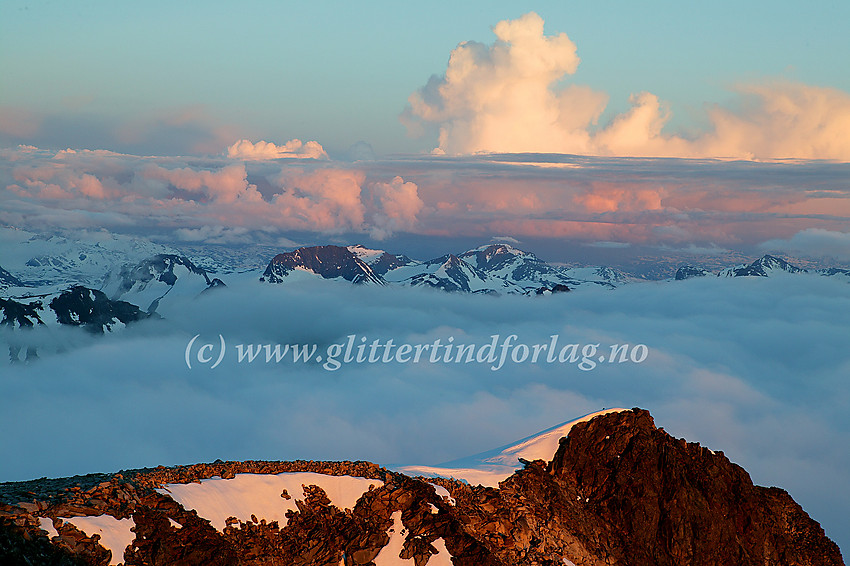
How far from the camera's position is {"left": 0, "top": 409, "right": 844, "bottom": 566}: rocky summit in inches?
1833

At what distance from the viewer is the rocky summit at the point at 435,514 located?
4656 centimetres

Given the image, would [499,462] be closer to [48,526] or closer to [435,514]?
[435,514]

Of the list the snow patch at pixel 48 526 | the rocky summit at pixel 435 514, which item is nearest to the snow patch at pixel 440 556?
the rocky summit at pixel 435 514

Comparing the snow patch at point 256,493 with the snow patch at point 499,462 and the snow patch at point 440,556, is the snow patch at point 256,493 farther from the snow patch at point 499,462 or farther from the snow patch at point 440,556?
the snow patch at point 499,462

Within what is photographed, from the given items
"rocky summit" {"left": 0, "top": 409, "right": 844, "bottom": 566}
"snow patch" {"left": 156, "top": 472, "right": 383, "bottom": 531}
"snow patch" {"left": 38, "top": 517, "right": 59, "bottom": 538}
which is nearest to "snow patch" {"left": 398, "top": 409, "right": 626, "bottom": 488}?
"rocky summit" {"left": 0, "top": 409, "right": 844, "bottom": 566}

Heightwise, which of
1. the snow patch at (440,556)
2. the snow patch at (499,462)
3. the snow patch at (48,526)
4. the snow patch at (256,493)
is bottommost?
the snow patch at (440,556)

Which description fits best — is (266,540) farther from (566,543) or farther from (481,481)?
(566,543)

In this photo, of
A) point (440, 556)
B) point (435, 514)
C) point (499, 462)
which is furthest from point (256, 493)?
point (499, 462)

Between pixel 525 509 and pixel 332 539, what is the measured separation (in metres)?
22.6

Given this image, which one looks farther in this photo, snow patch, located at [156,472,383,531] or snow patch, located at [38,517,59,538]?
snow patch, located at [156,472,383,531]

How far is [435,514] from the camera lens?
61531mm

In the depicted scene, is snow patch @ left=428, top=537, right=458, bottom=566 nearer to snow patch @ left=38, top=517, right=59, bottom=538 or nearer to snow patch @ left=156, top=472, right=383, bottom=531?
snow patch @ left=156, top=472, right=383, bottom=531

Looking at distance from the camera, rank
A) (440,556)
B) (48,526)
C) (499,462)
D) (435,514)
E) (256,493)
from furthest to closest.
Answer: (499,462)
(435,514)
(440,556)
(256,493)
(48,526)

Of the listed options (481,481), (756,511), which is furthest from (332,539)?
(756,511)
